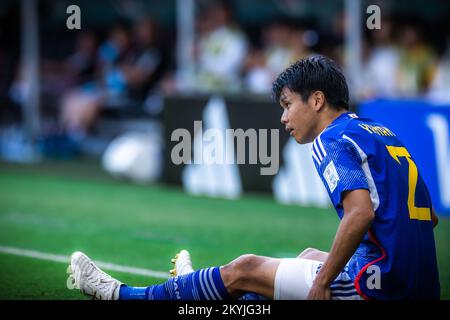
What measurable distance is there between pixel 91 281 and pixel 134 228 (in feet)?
13.6

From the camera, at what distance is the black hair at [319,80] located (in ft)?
15.4

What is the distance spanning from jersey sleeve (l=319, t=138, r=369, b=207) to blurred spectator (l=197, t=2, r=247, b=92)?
892cm

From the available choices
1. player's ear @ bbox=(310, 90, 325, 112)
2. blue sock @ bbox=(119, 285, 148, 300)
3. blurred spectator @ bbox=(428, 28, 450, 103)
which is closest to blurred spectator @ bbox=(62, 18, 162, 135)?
blurred spectator @ bbox=(428, 28, 450, 103)

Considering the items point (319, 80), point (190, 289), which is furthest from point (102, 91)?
point (319, 80)

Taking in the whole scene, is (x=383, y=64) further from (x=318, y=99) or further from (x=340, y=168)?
(x=340, y=168)

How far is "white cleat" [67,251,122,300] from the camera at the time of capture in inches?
197

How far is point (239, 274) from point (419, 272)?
35.9 inches

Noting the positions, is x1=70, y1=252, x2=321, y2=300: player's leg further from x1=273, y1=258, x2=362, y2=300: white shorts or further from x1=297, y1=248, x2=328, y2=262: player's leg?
x1=297, y1=248, x2=328, y2=262: player's leg

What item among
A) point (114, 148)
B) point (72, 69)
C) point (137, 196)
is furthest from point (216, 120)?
point (72, 69)

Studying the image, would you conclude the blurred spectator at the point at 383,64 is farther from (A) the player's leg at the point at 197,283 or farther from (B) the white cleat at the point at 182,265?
(A) the player's leg at the point at 197,283

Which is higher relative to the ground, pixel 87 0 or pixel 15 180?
pixel 87 0

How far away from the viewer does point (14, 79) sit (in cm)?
1769

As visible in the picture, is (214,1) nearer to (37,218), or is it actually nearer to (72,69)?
(72,69)

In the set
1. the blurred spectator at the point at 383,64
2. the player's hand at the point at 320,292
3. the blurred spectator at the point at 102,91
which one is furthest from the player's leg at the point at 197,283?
the blurred spectator at the point at 102,91
